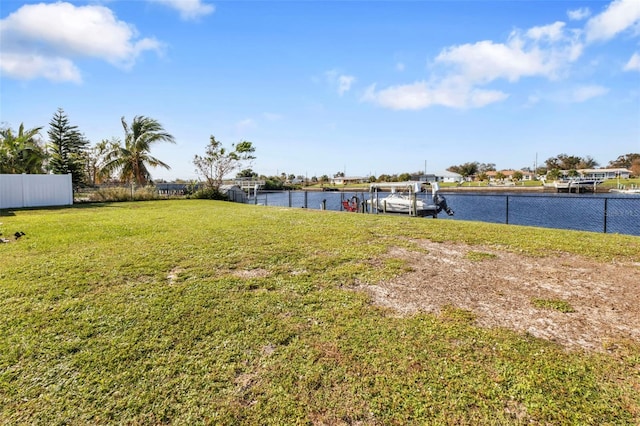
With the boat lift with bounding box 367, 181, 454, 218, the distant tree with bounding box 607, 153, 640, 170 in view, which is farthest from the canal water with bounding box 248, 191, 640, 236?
the distant tree with bounding box 607, 153, 640, 170

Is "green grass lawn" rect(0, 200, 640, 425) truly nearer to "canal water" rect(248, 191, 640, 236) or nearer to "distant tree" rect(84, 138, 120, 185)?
"canal water" rect(248, 191, 640, 236)

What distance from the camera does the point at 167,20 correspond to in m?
9.39

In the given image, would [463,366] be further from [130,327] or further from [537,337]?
[130,327]

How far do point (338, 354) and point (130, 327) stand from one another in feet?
5.22

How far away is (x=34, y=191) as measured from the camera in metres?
13.2

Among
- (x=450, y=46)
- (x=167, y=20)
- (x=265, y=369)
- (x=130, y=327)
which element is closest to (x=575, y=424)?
(x=265, y=369)

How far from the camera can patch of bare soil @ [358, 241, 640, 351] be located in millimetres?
2418

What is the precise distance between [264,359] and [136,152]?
75.8 feet

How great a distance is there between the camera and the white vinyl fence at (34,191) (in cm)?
1254

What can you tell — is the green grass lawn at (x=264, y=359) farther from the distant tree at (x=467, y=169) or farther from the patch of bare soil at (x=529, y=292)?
the distant tree at (x=467, y=169)

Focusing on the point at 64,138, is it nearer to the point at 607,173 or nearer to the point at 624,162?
the point at 607,173

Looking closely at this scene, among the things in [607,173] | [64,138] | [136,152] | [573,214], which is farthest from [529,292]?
[607,173]

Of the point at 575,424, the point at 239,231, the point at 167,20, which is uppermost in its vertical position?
the point at 167,20

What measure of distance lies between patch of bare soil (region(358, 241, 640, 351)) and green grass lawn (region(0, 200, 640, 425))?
18cm
